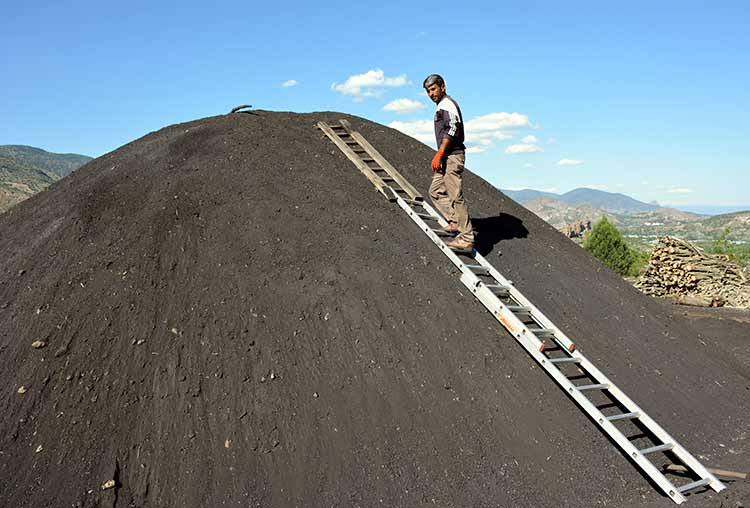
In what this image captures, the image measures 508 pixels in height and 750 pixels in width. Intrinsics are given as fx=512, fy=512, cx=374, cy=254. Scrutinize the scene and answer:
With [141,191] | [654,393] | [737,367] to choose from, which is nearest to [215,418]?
[141,191]

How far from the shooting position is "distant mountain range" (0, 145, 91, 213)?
61853 mm

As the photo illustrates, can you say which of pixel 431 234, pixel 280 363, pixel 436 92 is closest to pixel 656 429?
pixel 431 234

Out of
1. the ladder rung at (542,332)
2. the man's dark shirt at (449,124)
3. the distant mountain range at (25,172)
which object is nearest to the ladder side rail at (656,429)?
the ladder rung at (542,332)

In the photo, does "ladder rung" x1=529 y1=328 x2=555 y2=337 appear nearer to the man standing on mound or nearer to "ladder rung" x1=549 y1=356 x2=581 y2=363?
"ladder rung" x1=549 y1=356 x2=581 y2=363

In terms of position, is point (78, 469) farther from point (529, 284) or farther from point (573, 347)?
point (529, 284)

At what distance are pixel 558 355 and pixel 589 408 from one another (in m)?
1.01

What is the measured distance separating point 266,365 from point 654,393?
201 inches

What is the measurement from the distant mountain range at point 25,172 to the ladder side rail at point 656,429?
15.1 metres

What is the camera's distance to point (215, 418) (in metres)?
4.70

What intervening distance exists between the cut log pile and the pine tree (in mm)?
7172

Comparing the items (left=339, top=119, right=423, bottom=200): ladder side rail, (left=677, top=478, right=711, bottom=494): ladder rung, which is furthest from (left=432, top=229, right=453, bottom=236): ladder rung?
(left=677, top=478, right=711, bottom=494): ladder rung

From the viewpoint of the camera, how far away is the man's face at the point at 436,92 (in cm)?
713

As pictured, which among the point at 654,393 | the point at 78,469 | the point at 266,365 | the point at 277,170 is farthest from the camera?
the point at 277,170

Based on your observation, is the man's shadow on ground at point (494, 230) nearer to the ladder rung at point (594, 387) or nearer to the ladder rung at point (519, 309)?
the ladder rung at point (519, 309)
